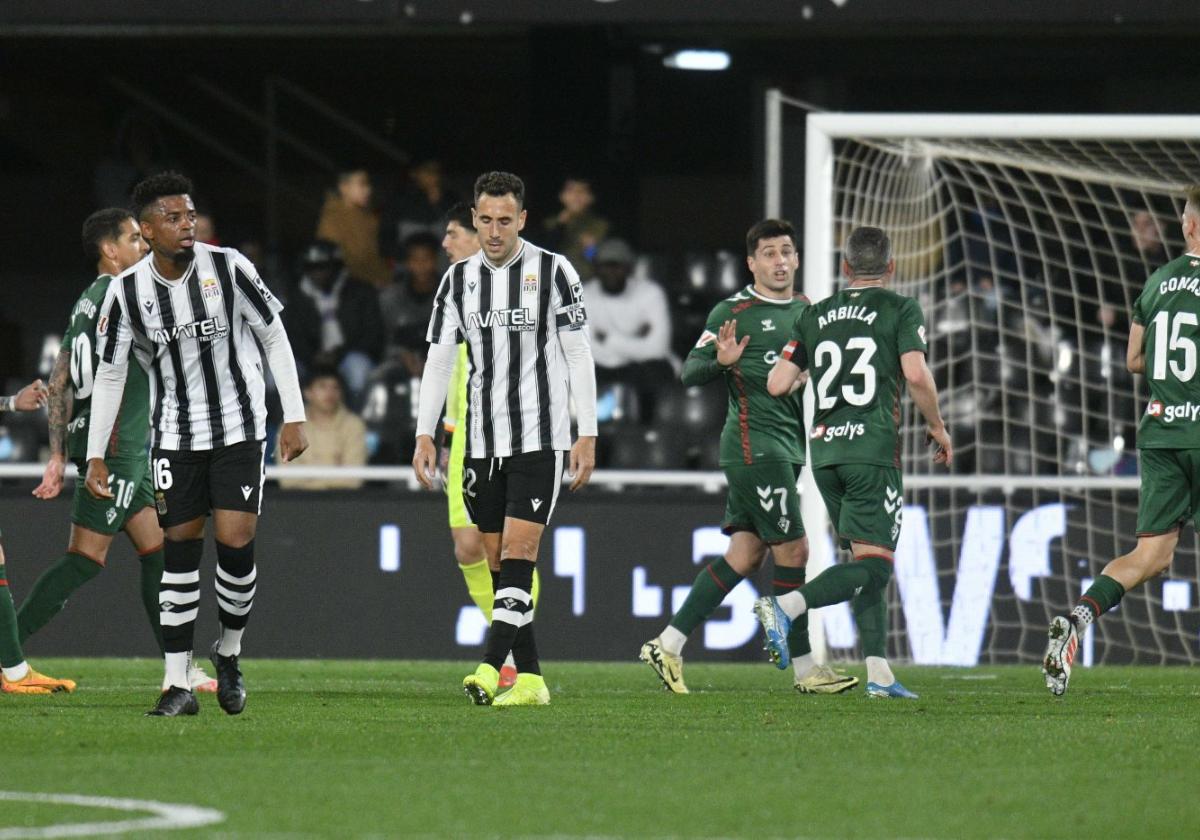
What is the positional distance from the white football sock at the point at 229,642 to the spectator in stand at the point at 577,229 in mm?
6935

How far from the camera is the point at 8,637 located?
741 cm

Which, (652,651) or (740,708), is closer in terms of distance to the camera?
(740,708)

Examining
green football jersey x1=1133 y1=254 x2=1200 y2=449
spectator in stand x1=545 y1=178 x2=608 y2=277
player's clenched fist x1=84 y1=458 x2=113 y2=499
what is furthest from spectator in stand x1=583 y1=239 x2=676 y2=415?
player's clenched fist x1=84 y1=458 x2=113 y2=499

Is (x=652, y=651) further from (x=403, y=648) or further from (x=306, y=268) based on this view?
(x=306, y=268)

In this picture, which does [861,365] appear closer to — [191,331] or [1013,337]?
[191,331]

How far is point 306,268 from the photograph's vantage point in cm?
1352

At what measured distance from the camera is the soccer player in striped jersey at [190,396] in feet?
20.7

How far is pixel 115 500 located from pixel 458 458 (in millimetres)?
1346

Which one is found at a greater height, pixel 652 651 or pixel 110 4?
pixel 110 4

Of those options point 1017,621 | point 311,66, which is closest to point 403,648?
point 1017,621

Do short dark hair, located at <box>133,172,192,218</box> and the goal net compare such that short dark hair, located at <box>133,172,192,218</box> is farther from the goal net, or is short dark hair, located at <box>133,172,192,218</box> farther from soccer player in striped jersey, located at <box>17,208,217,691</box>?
the goal net

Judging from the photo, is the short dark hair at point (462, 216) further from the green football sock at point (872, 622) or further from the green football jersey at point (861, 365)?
the green football sock at point (872, 622)

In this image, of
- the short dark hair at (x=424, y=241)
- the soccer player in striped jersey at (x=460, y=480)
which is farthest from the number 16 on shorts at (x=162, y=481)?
the short dark hair at (x=424, y=241)

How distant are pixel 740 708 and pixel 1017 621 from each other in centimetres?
396
